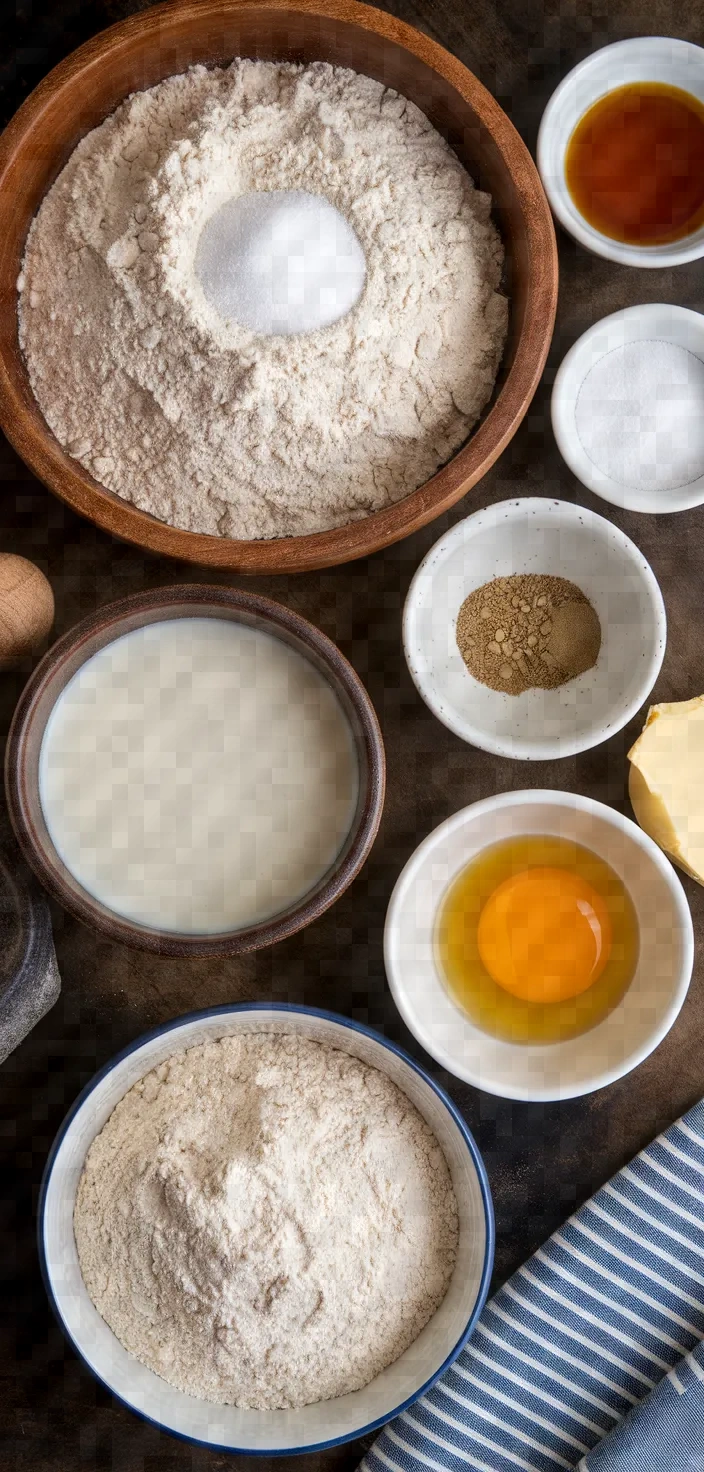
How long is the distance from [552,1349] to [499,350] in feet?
3.67

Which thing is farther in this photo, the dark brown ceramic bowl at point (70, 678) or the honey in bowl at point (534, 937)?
the honey in bowl at point (534, 937)

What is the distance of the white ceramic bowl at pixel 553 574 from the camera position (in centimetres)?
119

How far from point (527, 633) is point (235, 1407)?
0.89 meters

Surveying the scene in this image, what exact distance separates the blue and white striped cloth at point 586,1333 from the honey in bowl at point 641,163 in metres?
1.02

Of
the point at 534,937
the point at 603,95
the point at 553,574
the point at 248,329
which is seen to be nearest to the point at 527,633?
the point at 553,574

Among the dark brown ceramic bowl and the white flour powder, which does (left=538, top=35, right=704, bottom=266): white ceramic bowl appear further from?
the white flour powder

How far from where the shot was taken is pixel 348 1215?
1126mm

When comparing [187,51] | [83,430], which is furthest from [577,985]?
[187,51]

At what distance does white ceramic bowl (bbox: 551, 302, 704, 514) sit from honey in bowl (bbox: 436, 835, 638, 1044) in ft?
1.31

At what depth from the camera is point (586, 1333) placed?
1283 mm

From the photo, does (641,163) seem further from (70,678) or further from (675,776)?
(70,678)

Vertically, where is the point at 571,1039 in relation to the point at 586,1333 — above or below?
above

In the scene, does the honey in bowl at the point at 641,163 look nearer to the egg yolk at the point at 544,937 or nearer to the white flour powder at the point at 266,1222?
the egg yolk at the point at 544,937

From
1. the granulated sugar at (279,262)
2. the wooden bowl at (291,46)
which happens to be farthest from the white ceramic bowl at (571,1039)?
the granulated sugar at (279,262)
